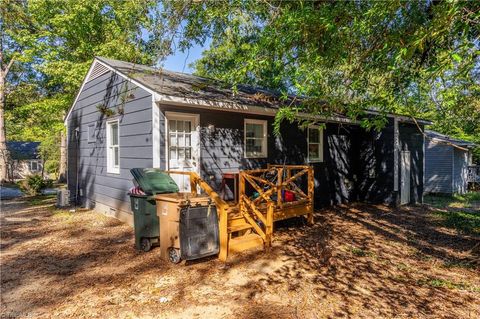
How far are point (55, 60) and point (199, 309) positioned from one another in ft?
45.2

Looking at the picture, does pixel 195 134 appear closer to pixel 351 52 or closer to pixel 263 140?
pixel 263 140

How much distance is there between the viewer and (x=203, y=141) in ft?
22.4

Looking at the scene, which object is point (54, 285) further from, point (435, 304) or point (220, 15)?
point (220, 15)

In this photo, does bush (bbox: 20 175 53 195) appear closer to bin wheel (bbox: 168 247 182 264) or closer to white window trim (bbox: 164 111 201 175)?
white window trim (bbox: 164 111 201 175)

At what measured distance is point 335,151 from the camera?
1012cm

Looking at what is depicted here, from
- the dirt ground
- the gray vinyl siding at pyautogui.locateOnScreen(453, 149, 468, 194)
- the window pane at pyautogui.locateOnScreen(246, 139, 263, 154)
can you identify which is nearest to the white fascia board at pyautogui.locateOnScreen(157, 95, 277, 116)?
the window pane at pyautogui.locateOnScreen(246, 139, 263, 154)

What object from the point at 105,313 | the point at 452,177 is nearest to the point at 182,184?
the point at 105,313

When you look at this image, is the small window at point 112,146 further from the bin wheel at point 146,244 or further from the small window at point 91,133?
the bin wheel at point 146,244

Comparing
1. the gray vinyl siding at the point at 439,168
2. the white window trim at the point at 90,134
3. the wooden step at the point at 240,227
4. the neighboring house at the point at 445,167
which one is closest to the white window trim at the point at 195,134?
the wooden step at the point at 240,227

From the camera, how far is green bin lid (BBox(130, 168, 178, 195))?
16.7 ft

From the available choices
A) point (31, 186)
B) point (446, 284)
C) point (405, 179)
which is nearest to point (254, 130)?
point (446, 284)

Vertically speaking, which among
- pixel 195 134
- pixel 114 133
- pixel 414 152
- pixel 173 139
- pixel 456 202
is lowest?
pixel 456 202

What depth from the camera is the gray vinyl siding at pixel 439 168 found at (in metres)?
14.5

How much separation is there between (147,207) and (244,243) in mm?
1754
